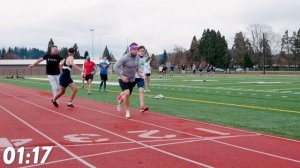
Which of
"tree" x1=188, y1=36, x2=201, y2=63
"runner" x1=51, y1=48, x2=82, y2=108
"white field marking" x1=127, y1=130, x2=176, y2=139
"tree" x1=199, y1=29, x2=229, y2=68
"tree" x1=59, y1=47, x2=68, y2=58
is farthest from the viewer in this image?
"tree" x1=59, y1=47, x2=68, y2=58

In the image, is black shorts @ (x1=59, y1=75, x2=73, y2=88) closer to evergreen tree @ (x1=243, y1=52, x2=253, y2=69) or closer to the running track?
the running track

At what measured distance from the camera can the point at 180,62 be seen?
138 metres

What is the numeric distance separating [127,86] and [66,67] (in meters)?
3.47

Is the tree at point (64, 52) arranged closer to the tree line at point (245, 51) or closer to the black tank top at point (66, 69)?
the tree line at point (245, 51)

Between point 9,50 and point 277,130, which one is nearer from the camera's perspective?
point 277,130

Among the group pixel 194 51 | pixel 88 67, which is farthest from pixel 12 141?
pixel 194 51

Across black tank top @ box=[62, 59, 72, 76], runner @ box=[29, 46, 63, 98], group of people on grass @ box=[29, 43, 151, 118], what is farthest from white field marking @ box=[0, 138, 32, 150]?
runner @ box=[29, 46, 63, 98]

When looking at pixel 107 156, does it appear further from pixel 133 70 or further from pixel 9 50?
pixel 9 50

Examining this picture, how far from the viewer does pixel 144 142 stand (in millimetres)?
7898

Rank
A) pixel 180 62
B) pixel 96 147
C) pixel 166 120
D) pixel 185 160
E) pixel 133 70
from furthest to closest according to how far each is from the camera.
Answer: pixel 180 62, pixel 133 70, pixel 166 120, pixel 96 147, pixel 185 160

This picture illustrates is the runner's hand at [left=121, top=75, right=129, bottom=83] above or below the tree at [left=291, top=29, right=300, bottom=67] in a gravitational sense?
below

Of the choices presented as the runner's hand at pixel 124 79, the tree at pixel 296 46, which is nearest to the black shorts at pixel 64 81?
the runner's hand at pixel 124 79

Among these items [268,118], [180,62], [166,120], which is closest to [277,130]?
[268,118]

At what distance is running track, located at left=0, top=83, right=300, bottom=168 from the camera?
641cm
